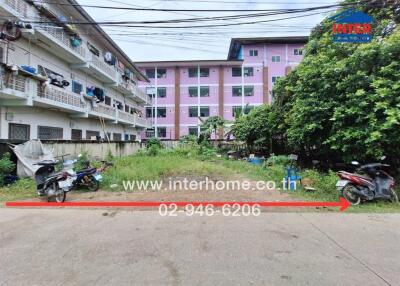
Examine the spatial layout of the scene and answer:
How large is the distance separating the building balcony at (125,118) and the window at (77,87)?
5.45 metres

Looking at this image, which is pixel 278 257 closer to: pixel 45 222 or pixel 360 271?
pixel 360 271

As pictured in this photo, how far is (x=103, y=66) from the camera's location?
21.6m

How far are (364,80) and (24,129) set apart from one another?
49.1 feet

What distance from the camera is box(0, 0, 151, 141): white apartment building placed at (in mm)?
12469

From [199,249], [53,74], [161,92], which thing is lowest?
[199,249]

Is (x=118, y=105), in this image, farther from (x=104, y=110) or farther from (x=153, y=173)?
(x=153, y=173)

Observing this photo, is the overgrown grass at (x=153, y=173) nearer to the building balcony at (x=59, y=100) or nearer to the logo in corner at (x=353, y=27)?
the building balcony at (x=59, y=100)

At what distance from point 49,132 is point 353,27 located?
1601cm

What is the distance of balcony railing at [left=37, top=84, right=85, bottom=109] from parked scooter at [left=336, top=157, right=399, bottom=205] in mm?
13845

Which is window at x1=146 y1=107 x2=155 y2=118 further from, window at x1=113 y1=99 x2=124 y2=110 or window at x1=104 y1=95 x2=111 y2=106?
window at x1=104 y1=95 x2=111 y2=106

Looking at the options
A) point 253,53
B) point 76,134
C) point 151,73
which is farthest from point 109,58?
point 253,53

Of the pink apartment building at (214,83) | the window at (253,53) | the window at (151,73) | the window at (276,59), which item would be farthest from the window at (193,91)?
the window at (276,59)

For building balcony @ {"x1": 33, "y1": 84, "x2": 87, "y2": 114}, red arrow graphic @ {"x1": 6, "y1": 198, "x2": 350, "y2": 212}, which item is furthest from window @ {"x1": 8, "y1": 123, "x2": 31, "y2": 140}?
red arrow graphic @ {"x1": 6, "y1": 198, "x2": 350, "y2": 212}

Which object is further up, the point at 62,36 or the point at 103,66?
the point at 62,36
